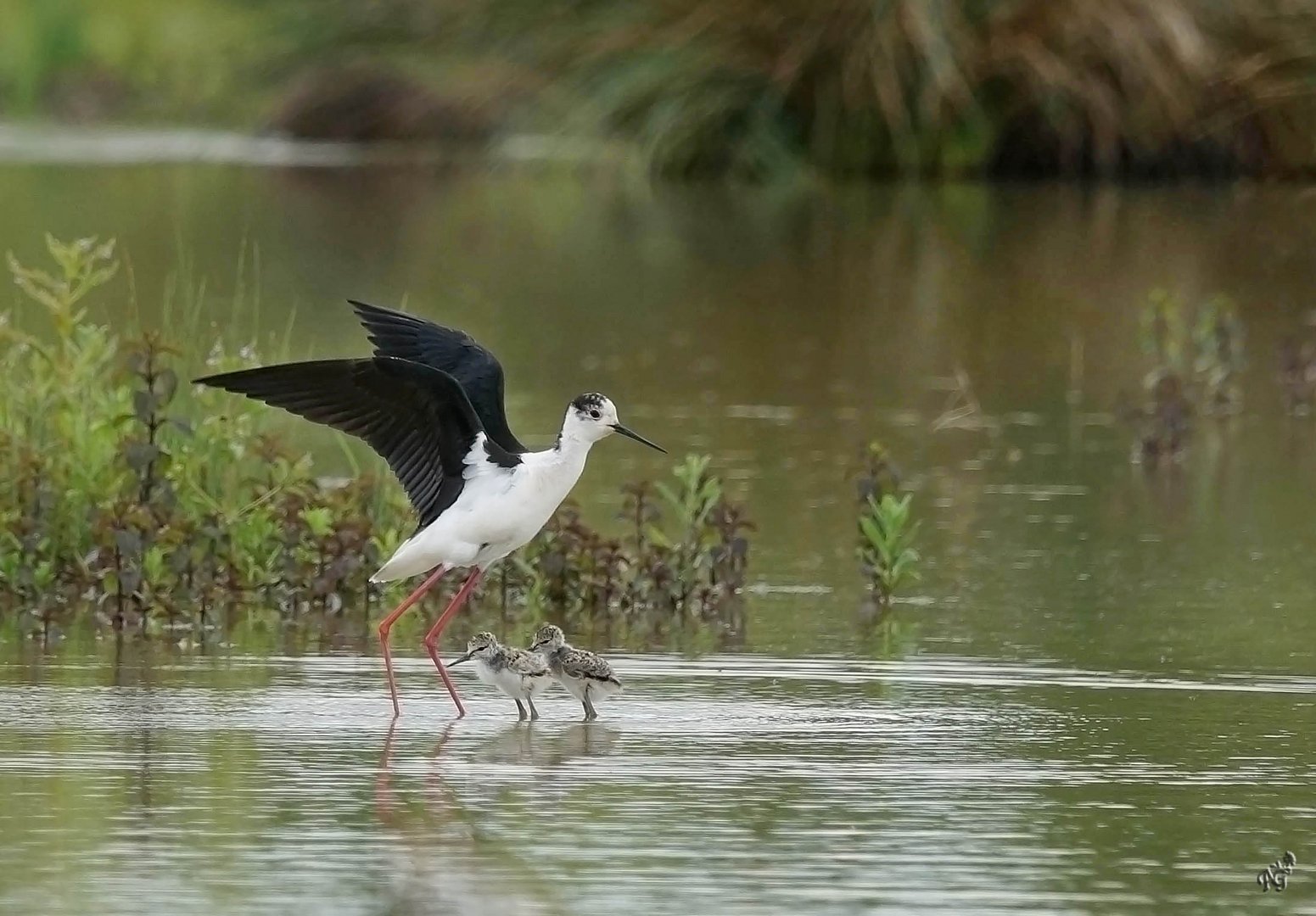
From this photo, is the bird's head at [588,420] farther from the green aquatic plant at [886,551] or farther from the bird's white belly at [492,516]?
the green aquatic plant at [886,551]

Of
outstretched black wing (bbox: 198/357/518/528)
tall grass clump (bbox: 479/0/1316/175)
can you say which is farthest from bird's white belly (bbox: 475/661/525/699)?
tall grass clump (bbox: 479/0/1316/175)

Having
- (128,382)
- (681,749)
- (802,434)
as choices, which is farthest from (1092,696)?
(802,434)

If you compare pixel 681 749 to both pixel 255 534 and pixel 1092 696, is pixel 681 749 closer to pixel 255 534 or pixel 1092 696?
pixel 1092 696

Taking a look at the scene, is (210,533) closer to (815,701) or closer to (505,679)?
(505,679)

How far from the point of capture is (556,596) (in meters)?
10.6

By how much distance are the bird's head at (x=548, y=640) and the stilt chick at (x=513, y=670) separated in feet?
0.11

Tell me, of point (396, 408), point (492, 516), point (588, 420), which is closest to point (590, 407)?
point (588, 420)

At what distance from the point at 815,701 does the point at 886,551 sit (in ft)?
6.45

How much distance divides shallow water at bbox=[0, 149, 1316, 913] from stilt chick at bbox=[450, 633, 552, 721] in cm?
11

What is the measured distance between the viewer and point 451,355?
9617mm

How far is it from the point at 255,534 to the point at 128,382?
38.8 inches

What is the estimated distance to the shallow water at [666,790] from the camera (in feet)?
20.8

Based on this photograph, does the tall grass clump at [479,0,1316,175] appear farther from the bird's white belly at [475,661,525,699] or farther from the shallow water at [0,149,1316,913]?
the bird's white belly at [475,661,525,699]

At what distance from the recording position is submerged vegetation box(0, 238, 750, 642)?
33.4 feet
